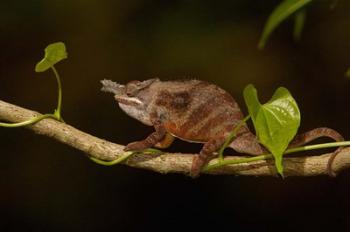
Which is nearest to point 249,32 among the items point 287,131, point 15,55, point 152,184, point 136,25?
point 136,25

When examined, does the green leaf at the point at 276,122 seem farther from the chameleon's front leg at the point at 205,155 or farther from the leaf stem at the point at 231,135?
the chameleon's front leg at the point at 205,155

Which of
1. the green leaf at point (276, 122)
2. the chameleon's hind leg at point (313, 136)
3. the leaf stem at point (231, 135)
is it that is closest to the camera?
the green leaf at point (276, 122)

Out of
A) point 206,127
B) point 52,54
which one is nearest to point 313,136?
point 206,127

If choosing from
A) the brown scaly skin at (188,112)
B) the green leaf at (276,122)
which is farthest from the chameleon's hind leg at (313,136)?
the green leaf at (276,122)

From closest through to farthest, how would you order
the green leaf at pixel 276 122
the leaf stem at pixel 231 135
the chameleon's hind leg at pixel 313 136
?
the green leaf at pixel 276 122, the leaf stem at pixel 231 135, the chameleon's hind leg at pixel 313 136

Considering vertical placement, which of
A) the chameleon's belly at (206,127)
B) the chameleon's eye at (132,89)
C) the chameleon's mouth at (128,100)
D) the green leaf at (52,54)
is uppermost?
the green leaf at (52,54)

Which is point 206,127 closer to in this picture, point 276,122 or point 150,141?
point 150,141

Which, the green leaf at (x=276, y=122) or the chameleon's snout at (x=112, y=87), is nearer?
the green leaf at (x=276, y=122)
